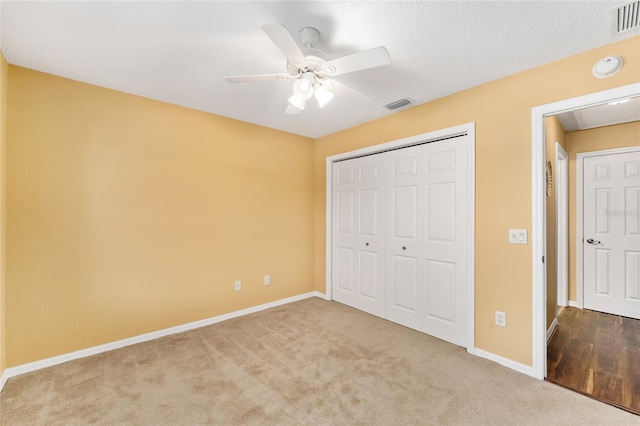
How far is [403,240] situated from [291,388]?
1.94m

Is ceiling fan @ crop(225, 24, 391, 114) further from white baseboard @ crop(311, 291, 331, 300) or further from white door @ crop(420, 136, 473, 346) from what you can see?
white baseboard @ crop(311, 291, 331, 300)

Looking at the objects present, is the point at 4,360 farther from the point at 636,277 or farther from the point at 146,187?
the point at 636,277

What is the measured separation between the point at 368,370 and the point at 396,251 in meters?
1.42

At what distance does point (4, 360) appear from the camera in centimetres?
211

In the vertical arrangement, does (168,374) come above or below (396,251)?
below

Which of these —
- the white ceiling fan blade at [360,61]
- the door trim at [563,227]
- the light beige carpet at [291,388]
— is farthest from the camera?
the door trim at [563,227]

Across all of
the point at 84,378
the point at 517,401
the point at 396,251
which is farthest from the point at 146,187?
the point at 517,401

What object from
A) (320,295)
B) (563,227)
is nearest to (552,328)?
(563,227)

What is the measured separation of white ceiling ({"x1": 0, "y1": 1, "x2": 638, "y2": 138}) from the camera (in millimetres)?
1594

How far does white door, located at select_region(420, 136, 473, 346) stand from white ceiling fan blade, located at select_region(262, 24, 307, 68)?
5.89 ft

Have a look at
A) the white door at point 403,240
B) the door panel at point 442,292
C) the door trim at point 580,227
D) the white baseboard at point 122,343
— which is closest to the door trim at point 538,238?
the door panel at point 442,292

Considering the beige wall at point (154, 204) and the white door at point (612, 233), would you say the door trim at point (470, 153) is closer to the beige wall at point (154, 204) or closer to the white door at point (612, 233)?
the beige wall at point (154, 204)

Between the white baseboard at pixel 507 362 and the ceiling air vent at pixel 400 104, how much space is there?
8.25 feet

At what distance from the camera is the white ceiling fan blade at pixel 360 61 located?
153cm
